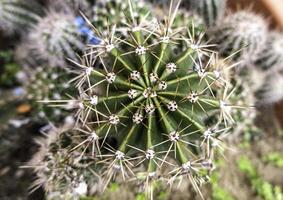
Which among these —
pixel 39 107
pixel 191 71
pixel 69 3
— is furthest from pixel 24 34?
pixel 191 71

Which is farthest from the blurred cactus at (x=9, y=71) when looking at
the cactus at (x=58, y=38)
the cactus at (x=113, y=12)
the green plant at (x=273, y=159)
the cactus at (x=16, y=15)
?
the green plant at (x=273, y=159)

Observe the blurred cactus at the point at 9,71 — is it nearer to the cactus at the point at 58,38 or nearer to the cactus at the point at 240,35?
the cactus at the point at 58,38

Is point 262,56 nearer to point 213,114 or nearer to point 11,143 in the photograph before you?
point 213,114

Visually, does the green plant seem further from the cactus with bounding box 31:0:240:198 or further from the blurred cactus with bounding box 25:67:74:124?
the blurred cactus with bounding box 25:67:74:124

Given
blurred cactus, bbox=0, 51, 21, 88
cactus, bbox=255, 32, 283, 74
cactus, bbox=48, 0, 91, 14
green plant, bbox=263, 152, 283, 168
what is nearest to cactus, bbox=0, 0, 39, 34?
cactus, bbox=48, 0, 91, 14

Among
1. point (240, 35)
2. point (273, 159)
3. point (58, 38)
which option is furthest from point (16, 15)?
point (273, 159)

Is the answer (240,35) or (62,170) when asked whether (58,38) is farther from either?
(240,35)
